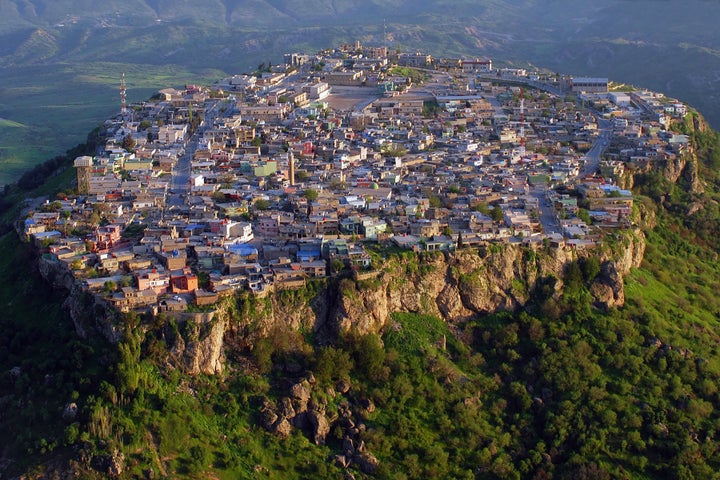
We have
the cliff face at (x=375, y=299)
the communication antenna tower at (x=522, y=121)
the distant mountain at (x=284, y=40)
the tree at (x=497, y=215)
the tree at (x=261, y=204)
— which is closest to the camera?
the cliff face at (x=375, y=299)

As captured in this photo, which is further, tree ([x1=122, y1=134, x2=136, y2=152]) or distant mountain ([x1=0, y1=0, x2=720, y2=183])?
distant mountain ([x1=0, y1=0, x2=720, y2=183])

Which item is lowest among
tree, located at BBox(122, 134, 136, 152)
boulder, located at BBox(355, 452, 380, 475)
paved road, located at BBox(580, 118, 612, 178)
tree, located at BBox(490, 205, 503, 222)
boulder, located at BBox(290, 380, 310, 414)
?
boulder, located at BBox(355, 452, 380, 475)

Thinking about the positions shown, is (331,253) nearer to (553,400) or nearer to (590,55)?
(553,400)

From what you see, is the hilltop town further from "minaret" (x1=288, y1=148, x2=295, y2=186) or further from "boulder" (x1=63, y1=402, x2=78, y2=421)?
"boulder" (x1=63, y1=402, x2=78, y2=421)

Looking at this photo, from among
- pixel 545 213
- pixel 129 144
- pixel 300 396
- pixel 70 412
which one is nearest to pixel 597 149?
pixel 545 213

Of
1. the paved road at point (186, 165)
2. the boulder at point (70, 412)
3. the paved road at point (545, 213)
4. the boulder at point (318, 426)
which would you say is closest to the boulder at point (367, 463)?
the boulder at point (318, 426)

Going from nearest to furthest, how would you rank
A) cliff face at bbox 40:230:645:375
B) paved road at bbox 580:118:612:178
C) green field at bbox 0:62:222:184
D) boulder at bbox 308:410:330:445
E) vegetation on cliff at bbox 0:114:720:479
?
vegetation on cliff at bbox 0:114:720:479 < boulder at bbox 308:410:330:445 < cliff face at bbox 40:230:645:375 < paved road at bbox 580:118:612:178 < green field at bbox 0:62:222:184

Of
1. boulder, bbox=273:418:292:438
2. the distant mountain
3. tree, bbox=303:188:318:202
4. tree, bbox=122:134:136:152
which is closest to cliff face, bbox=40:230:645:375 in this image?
boulder, bbox=273:418:292:438

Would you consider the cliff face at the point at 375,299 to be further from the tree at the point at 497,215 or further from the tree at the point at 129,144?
the tree at the point at 129,144

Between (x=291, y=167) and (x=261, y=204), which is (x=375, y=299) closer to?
(x=261, y=204)

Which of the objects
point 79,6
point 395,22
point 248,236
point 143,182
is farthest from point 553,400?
point 79,6
